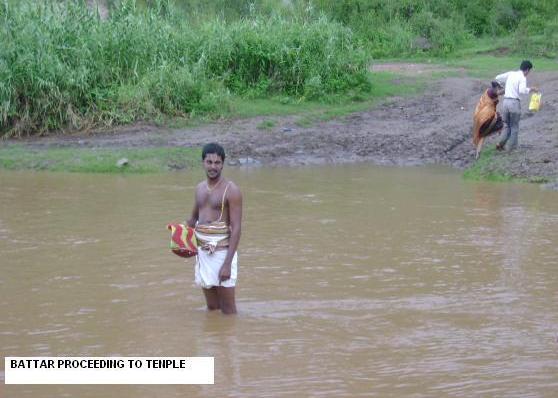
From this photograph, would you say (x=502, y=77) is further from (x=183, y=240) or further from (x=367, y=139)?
(x=183, y=240)

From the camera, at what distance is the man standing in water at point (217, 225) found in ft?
21.2

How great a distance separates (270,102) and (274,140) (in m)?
2.55

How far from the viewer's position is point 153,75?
1683cm

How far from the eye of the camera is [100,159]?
14352 millimetres

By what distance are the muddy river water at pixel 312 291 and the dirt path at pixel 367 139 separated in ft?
8.15

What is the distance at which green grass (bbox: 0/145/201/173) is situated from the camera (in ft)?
46.4

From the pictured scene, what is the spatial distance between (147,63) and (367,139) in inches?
177

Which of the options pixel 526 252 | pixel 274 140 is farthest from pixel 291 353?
pixel 274 140

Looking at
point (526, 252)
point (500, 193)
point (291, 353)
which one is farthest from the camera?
point (500, 193)

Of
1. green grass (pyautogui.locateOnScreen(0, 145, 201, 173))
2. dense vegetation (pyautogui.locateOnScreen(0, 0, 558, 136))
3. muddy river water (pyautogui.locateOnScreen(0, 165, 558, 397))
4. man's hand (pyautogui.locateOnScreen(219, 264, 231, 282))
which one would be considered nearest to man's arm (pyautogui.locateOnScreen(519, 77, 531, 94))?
muddy river water (pyautogui.locateOnScreen(0, 165, 558, 397))

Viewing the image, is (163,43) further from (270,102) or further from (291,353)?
(291,353)

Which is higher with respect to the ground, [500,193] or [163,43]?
[163,43]

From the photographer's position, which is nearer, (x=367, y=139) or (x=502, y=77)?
(x=502, y=77)

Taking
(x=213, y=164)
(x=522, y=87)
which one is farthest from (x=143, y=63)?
(x=213, y=164)
